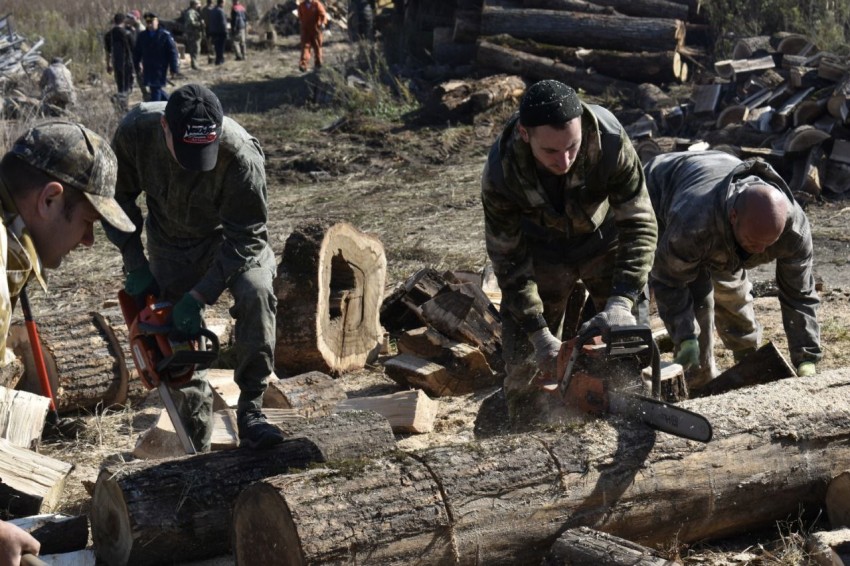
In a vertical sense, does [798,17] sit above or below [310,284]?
above

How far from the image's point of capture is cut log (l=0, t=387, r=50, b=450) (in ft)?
17.2

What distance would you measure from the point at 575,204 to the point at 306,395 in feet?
6.62

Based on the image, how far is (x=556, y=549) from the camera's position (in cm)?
368

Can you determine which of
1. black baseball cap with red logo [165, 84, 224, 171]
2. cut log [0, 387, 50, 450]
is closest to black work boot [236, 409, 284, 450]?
black baseball cap with red logo [165, 84, 224, 171]

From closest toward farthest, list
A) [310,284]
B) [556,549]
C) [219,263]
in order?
[556,549] < [219,263] < [310,284]

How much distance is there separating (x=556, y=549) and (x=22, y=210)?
2.17 metres

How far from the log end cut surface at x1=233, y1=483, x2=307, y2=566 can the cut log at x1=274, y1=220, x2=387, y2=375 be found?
9.66 ft

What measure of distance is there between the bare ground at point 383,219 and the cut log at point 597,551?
48 cm

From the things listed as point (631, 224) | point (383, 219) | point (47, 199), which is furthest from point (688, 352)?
point (383, 219)

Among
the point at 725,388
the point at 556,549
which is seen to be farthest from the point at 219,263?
the point at 725,388

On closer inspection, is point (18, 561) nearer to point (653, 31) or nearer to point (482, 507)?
point (482, 507)

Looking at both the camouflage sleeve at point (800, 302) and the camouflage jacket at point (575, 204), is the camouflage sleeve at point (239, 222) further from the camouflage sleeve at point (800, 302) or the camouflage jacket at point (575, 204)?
the camouflage sleeve at point (800, 302)

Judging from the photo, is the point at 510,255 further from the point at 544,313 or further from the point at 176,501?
the point at 176,501

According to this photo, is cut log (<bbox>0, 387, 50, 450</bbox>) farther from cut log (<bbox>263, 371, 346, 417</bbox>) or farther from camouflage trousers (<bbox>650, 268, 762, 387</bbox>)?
camouflage trousers (<bbox>650, 268, 762, 387</bbox>)
